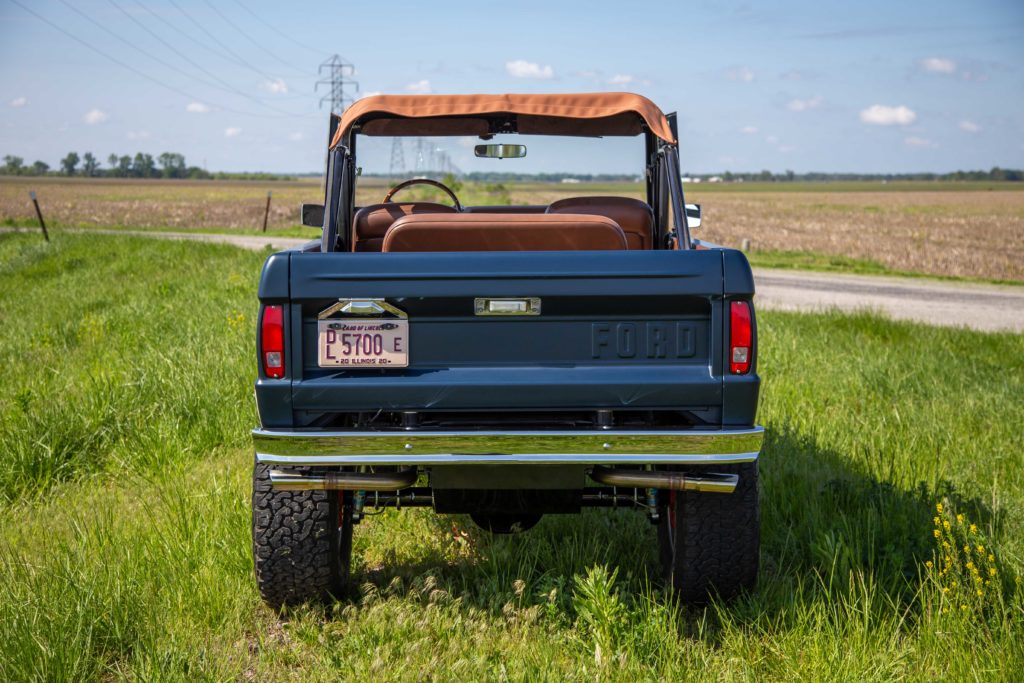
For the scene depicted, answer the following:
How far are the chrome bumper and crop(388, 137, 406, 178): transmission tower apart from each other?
212cm

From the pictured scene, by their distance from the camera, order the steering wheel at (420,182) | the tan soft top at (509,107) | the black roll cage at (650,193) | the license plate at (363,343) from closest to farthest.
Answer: the license plate at (363,343)
the black roll cage at (650,193)
the tan soft top at (509,107)
the steering wheel at (420,182)

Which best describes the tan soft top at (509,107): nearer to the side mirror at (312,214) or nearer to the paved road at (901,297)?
the side mirror at (312,214)

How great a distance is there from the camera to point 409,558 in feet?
13.8

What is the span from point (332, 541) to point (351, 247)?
1.61m

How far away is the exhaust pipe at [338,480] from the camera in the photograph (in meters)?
3.23

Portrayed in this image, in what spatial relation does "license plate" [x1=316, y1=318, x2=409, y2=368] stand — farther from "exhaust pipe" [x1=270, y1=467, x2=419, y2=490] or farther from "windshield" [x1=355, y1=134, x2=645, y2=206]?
"windshield" [x1=355, y1=134, x2=645, y2=206]

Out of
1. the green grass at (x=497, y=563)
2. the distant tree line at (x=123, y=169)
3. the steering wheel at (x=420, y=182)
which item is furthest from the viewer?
the distant tree line at (x=123, y=169)

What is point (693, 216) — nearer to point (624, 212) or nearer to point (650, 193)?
point (624, 212)

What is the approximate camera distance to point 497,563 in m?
3.96

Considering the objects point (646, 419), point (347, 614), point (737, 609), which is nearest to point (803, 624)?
point (737, 609)

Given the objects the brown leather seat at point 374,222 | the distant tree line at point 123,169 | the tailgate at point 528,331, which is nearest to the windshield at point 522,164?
the brown leather seat at point 374,222

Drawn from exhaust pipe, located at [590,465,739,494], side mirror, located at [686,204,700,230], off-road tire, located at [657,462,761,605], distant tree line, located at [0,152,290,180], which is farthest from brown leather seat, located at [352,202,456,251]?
distant tree line, located at [0,152,290,180]

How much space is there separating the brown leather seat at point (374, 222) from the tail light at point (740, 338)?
1.71 m

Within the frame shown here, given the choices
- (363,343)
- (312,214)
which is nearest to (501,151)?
(312,214)
